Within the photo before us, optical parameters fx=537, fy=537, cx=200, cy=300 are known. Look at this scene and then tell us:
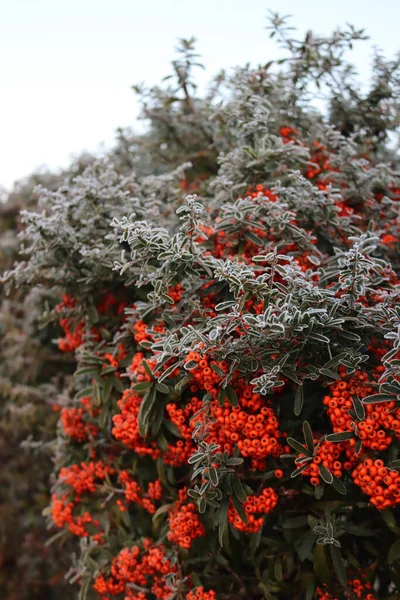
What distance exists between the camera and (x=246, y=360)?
1.93 metres

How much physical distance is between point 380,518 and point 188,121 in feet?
8.78

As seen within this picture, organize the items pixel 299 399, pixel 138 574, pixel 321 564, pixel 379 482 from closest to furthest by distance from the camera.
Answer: pixel 379 482 → pixel 299 399 → pixel 321 564 → pixel 138 574

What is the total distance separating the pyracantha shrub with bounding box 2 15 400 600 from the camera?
6.23 ft

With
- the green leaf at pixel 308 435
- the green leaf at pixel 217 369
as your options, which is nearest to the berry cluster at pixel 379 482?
the green leaf at pixel 308 435

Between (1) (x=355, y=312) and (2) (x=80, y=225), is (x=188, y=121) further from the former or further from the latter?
(1) (x=355, y=312)

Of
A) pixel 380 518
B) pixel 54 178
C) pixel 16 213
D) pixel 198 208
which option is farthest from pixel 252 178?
pixel 16 213

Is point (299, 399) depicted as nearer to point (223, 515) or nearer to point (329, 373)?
point (329, 373)

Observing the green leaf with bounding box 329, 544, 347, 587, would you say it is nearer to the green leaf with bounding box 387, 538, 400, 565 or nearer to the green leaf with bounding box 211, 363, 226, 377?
the green leaf with bounding box 387, 538, 400, 565

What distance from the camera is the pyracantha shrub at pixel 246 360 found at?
190 cm

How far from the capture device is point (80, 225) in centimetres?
275

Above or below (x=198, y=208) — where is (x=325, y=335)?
below

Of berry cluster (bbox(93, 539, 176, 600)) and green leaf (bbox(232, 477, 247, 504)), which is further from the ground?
green leaf (bbox(232, 477, 247, 504))

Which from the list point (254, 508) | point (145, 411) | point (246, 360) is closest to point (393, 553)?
point (254, 508)

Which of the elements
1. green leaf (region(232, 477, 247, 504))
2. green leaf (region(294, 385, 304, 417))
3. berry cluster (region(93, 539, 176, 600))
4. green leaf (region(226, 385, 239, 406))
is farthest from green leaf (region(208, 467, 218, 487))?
berry cluster (region(93, 539, 176, 600))
